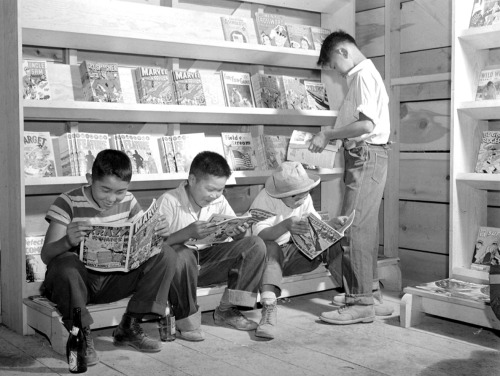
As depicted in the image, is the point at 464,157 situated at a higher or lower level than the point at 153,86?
lower

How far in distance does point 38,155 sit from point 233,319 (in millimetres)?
1184

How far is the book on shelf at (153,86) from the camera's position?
11.2 feet

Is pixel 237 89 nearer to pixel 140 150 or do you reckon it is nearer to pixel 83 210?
pixel 140 150

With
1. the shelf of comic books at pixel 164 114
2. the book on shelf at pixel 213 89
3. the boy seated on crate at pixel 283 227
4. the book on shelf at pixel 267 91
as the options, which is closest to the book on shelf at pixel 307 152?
the boy seated on crate at pixel 283 227

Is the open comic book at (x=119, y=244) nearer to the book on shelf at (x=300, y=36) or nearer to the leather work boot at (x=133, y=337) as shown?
the leather work boot at (x=133, y=337)

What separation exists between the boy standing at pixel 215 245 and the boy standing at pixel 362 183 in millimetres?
408

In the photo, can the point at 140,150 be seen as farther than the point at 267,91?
No

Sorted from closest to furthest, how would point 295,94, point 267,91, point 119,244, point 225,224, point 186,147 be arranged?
1. point 119,244
2. point 225,224
3. point 186,147
4. point 267,91
5. point 295,94

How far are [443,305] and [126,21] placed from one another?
2.11 metres

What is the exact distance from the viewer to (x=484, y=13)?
332 cm

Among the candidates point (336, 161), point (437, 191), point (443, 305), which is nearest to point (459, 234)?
point (443, 305)

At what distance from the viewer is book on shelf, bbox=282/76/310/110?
3938mm

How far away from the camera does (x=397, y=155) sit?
13.8 ft

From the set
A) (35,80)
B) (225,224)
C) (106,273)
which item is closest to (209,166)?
(225,224)
